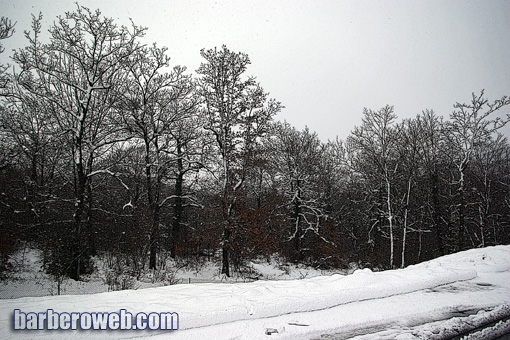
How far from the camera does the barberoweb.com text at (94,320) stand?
3.72 m

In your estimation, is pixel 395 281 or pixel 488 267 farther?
pixel 488 267

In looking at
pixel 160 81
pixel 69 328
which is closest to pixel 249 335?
pixel 69 328

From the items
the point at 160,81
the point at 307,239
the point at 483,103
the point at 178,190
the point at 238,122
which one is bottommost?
the point at 307,239

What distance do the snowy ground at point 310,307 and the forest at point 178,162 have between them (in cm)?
814

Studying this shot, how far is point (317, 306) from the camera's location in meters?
4.57

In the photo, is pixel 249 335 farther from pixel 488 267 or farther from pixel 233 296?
pixel 488 267

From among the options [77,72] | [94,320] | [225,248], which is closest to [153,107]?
[77,72]

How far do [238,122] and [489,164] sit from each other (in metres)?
23.4

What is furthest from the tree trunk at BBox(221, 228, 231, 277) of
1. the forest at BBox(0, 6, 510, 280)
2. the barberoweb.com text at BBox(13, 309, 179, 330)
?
the barberoweb.com text at BBox(13, 309, 179, 330)

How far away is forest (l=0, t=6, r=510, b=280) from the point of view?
12781mm

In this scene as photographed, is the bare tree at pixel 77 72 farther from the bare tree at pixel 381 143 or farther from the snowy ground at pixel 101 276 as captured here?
the bare tree at pixel 381 143

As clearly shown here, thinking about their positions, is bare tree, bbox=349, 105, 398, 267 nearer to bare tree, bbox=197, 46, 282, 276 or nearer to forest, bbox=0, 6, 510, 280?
forest, bbox=0, 6, 510, 280

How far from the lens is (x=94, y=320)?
3840 mm

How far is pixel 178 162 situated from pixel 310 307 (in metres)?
17.0
